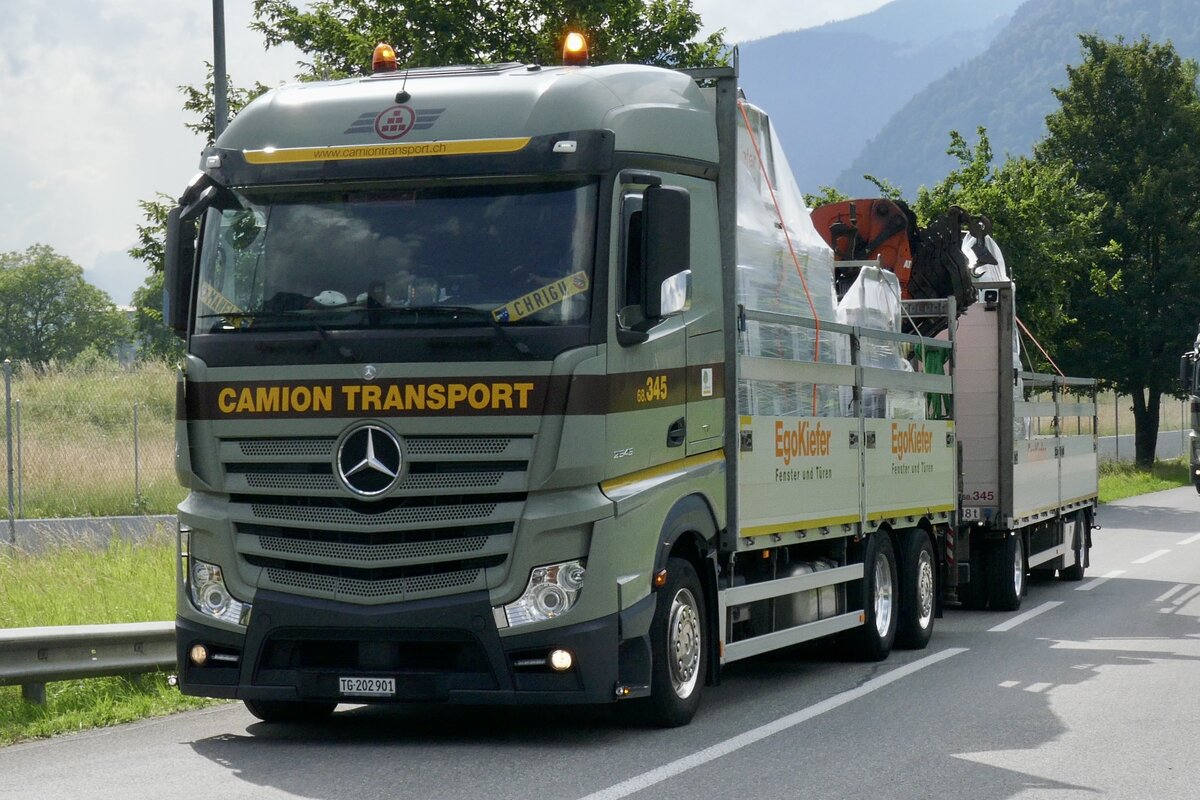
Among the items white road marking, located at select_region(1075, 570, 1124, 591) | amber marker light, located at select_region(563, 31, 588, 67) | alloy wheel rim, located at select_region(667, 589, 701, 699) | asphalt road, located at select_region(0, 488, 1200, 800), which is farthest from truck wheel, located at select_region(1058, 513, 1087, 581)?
amber marker light, located at select_region(563, 31, 588, 67)

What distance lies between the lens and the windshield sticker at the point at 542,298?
7738 millimetres

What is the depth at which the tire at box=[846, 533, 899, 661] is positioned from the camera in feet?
37.9

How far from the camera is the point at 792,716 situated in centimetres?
909

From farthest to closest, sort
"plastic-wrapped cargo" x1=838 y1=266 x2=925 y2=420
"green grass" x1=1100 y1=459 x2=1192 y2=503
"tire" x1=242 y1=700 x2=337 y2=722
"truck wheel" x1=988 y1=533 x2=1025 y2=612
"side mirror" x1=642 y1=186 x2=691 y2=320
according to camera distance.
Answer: "green grass" x1=1100 y1=459 x2=1192 y2=503
"truck wheel" x1=988 y1=533 x2=1025 y2=612
"plastic-wrapped cargo" x1=838 y1=266 x2=925 y2=420
"tire" x1=242 y1=700 x2=337 y2=722
"side mirror" x1=642 y1=186 x2=691 y2=320

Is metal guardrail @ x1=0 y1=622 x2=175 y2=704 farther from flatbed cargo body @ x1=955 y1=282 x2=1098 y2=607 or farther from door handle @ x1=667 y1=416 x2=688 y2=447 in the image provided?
flatbed cargo body @ x1=955 y1=282 x2=1098 y2=607

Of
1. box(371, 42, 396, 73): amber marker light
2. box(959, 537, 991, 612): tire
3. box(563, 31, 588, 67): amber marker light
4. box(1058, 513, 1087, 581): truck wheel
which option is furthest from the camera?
box(1058, 513, 1087, 581): truck wheel

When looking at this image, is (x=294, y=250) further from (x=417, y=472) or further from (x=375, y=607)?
(x=375, y=607)

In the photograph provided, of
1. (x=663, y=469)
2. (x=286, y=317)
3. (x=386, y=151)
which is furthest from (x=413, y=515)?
(x=386, y=151)

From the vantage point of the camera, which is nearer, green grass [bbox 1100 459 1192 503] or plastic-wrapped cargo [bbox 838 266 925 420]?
plastic-wrapped cargo [bbox 838 266 925 420]

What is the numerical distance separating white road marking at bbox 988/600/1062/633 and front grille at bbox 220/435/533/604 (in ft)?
24.2

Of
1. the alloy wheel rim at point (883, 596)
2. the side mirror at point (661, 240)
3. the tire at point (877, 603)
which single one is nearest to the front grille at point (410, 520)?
the side mirror at point (661, 240)

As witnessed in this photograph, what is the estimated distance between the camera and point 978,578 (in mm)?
15406

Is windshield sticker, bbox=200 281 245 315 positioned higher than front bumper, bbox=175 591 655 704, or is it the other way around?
windshield sticker, bbox=200 281 245 315

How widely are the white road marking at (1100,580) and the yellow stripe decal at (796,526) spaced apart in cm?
771
